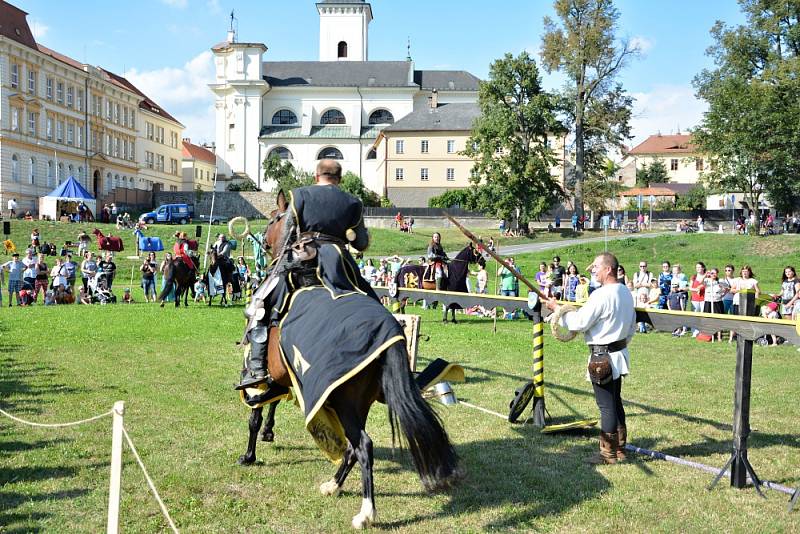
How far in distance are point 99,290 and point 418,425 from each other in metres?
22.7

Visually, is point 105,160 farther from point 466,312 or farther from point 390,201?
point 466,312

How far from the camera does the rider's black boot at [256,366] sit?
6.16 metres

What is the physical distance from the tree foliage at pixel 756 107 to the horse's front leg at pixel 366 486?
47308mm

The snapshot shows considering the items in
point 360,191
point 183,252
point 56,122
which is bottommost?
point 183,252

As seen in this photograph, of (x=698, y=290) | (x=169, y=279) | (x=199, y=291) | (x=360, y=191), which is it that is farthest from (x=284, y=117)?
(x=698, y=290)

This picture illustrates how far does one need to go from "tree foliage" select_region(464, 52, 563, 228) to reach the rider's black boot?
161 ft

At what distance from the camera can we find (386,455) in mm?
7176

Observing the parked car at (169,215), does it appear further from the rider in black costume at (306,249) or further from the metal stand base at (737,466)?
the metal stand base at (737,466)

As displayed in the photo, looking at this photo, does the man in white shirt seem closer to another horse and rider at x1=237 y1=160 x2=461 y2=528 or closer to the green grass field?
the green grass field

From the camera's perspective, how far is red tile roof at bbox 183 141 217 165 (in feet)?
348

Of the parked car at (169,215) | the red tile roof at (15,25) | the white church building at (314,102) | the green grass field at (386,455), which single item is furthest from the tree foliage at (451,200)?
the green grass field at (386,455)

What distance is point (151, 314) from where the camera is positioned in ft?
66.8

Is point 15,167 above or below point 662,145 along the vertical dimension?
below

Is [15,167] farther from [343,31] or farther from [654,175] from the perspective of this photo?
[654,175]
